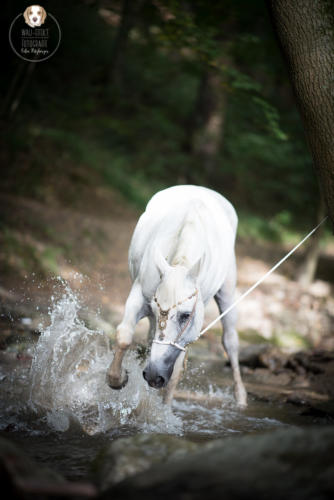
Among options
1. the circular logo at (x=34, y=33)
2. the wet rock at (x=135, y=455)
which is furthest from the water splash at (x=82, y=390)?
the circular logo at (x=34, y=33)

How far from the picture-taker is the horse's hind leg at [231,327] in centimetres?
509

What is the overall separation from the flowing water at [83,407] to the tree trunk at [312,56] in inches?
106

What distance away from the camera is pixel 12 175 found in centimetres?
1060

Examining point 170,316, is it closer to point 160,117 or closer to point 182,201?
point 182,201

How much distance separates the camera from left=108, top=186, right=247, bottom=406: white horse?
3547 mm

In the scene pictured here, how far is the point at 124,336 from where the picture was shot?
402 centimetres

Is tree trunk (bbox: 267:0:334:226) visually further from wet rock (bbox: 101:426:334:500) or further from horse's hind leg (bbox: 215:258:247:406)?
wet rock (bbox: 101:426:334:500)

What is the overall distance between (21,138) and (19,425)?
357 inches

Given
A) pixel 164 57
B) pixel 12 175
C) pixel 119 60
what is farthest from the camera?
pixel 164 57

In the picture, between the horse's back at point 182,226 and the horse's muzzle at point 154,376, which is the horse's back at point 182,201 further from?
the horse's muzzle at point 154,376

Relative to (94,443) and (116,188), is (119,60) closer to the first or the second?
(116,188)

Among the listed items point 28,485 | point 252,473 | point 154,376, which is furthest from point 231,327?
point 28,485

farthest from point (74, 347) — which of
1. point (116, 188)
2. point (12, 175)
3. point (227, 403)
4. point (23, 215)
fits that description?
point (116, 188)

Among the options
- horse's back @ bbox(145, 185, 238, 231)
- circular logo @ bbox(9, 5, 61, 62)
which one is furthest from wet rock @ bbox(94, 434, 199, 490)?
circular logo @ bbox(9, 5, 61, 62)
